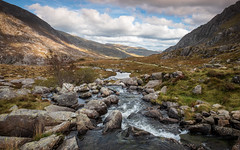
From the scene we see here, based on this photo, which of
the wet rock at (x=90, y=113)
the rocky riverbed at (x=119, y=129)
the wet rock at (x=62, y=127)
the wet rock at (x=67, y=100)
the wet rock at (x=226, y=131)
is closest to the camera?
the rocky riverbed at (x=119, y=129)

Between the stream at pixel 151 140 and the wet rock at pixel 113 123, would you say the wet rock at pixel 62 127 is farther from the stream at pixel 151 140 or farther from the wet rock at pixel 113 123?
the wet rock at pixel 113 123

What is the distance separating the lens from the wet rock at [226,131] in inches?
597

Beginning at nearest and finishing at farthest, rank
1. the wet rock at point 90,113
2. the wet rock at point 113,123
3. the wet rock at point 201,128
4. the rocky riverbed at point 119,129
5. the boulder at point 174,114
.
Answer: the rocky riverbed at point 119,129 → the wet rock at point 201,128 → the wet rock at point 113,123 → the wet rock at point 90,113 → the boulder at point 174,114

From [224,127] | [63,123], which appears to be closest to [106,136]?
[63,123]

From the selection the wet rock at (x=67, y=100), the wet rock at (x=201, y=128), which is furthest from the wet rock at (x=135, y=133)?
the wet rock at (x=67, y=100)

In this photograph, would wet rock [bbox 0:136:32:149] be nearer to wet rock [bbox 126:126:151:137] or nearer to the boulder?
wet rock [bbox 126:126:151:137]

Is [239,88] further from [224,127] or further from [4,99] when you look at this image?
[4,99]

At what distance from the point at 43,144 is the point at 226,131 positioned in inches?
832

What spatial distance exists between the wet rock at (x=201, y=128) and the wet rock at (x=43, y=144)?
669 inches

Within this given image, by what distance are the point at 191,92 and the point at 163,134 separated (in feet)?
53.3

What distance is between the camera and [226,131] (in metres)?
15.7

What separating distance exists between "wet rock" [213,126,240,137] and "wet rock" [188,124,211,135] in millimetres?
889

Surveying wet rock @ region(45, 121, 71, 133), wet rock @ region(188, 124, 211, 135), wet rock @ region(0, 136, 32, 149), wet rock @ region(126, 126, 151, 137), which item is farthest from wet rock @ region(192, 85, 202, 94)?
wet rock @ region(0, 136, 32, 149)

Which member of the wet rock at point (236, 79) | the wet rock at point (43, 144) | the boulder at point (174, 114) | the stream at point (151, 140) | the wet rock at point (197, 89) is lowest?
the stream at point (151, 140)
